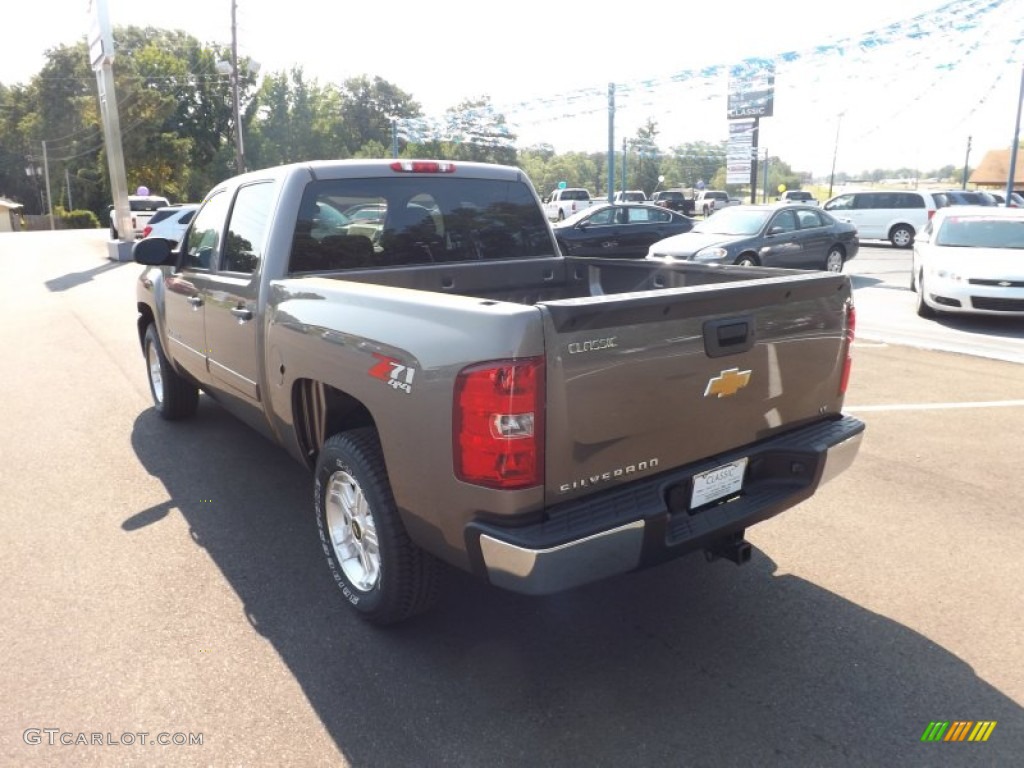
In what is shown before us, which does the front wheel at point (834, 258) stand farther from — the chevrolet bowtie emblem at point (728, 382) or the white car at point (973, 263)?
the chevrolet bowtie emblem at point (728, 382)

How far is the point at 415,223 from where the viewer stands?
14.2ft

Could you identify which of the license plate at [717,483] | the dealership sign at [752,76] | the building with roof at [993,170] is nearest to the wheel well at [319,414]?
the license plate at [717,483]

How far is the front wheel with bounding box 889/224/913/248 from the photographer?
24469 millimetres

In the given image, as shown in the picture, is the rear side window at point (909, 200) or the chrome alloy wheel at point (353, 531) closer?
the chrome alloy wheel at point (353, 531)

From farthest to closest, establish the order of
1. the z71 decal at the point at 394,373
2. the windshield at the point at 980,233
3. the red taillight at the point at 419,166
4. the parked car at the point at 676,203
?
1. the parked car at the point at 676,203
2. the windshield at the point at 980,233
3. the red taillight at the point at 419,166
4. the z71 decal at the point at 394,373

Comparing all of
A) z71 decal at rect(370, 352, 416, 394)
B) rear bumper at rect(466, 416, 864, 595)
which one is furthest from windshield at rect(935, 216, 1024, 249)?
z71 decal at rect(370, 352, 416, 394)

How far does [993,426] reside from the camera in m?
5.95

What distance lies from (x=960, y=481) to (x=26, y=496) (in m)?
5.81

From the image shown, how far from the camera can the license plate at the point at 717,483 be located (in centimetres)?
288

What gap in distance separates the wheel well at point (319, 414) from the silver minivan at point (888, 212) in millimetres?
23843

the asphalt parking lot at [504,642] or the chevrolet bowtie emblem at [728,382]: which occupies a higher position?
the chevrolet bowtie emblem at [728,382]

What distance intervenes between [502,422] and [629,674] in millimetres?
1198

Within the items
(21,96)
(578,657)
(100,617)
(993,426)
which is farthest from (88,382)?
(21,96)

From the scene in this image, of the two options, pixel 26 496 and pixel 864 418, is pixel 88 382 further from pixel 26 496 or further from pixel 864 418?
pixel 864 418
